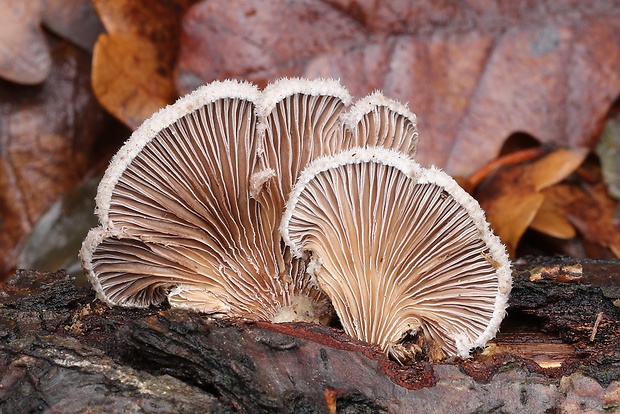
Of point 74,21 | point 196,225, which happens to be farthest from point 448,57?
point 74,21

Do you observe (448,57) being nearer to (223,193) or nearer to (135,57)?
(135,57)

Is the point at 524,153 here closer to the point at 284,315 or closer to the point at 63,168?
the point at 284,315

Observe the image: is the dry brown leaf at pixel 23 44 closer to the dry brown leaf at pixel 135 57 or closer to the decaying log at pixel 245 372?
the dry brown leaf at pixel 135 57

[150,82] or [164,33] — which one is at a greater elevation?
[164,33]

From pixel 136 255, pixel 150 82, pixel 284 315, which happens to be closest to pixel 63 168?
pixel 150 82

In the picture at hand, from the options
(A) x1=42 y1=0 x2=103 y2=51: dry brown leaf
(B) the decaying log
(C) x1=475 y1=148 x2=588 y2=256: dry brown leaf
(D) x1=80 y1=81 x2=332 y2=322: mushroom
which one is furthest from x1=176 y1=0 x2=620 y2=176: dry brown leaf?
(B) the decaying log
